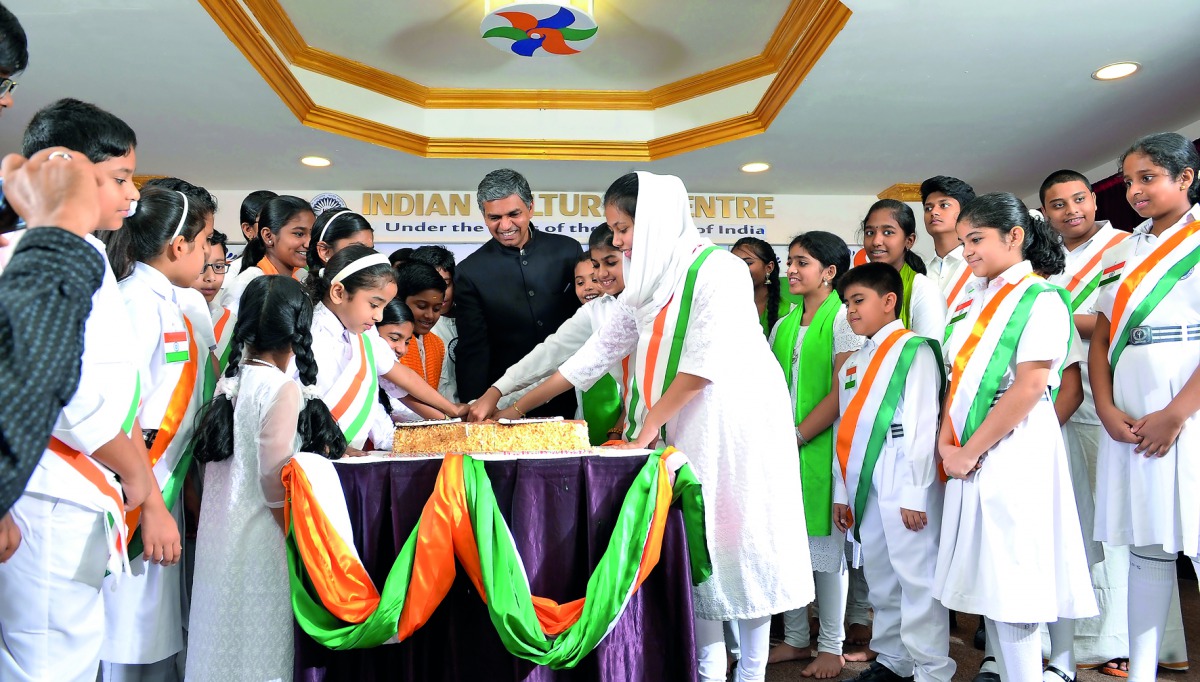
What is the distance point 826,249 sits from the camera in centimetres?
377

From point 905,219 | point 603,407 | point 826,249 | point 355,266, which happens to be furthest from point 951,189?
point 355,266

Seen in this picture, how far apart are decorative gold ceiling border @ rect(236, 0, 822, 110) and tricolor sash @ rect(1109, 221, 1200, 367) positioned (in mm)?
2891

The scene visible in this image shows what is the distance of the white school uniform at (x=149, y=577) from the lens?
87.6 inches

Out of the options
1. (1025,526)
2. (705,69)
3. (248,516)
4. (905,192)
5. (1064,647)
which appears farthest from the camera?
(905,192)

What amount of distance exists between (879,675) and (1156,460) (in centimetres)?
111

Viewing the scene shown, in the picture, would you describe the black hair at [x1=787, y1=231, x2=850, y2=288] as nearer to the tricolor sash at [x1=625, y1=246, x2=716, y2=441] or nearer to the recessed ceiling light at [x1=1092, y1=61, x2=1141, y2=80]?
the tricolor sash at [x1=625, y1=246, x2=716, y2=441]

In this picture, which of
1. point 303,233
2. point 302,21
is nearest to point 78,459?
point 303,233

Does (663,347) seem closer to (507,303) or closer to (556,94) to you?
(507,303)

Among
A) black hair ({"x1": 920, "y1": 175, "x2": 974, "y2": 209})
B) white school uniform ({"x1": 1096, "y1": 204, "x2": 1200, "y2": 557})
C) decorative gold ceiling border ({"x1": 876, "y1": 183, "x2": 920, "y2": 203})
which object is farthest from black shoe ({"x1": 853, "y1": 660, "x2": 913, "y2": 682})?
decorative gold ceiling border ({"x1": 876, "y1": 183, "x2": 920, "y2": 203})

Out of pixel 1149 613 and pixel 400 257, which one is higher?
pixel 400 257

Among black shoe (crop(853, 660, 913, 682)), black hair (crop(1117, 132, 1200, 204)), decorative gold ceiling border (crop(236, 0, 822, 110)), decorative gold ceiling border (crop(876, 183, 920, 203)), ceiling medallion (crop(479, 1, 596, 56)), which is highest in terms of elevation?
decorative gold ceiling border (crop(236, 0, 822, 110))

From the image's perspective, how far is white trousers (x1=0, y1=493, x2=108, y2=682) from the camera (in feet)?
5.16

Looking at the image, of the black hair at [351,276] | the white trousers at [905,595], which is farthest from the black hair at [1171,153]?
the black hair at [351,276]

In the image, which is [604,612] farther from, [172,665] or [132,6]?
[132,6]
